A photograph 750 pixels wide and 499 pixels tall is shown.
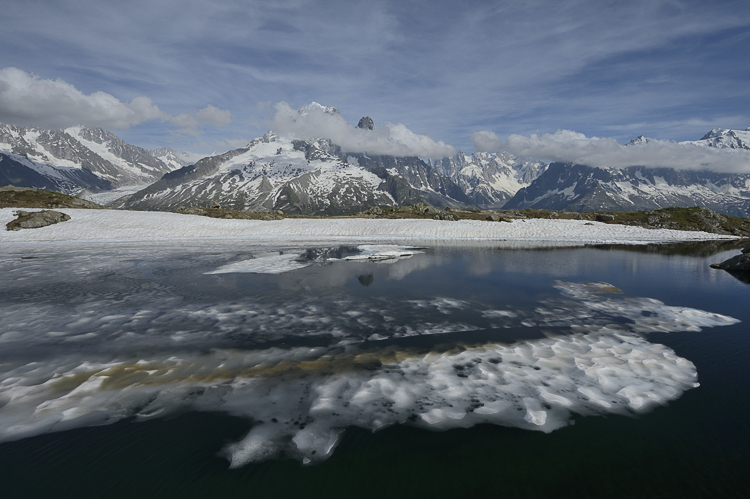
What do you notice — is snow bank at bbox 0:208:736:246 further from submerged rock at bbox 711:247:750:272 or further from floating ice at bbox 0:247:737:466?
floating ice at bbox 0:247:737:466

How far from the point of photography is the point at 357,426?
648 cm


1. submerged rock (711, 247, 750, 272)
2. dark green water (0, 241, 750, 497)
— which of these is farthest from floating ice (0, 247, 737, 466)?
submerged rock (711, 247, 750, 272)

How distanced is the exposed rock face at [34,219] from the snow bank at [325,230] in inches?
52.2

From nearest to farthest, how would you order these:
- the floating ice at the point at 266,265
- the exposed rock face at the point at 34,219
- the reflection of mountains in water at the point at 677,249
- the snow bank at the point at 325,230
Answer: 1. the floating ice at the point at 266,265
2. the reflection of mountains in water at the point at 677,249
3. the exposed rock face at the point at 34,219
4. the snow bank at the point at 325,230

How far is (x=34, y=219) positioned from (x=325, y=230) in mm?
39795

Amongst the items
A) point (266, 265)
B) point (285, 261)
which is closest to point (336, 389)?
point (266, 265)

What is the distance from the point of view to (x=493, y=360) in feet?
30.3

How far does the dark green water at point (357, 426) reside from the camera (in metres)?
5.17

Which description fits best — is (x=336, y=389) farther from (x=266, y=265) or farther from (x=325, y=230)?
(x=325, y=230)

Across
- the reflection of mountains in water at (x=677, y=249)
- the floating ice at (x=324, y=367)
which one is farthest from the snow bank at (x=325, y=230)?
the floating ice at (x=324, y=367)

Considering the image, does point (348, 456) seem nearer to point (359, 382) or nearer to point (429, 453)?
point (429, 453)

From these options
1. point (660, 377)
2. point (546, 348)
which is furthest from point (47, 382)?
point (660, 377)

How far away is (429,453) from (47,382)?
897cm

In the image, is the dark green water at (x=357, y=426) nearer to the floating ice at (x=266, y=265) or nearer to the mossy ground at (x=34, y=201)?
the floating ice at (x=266, y=265)
